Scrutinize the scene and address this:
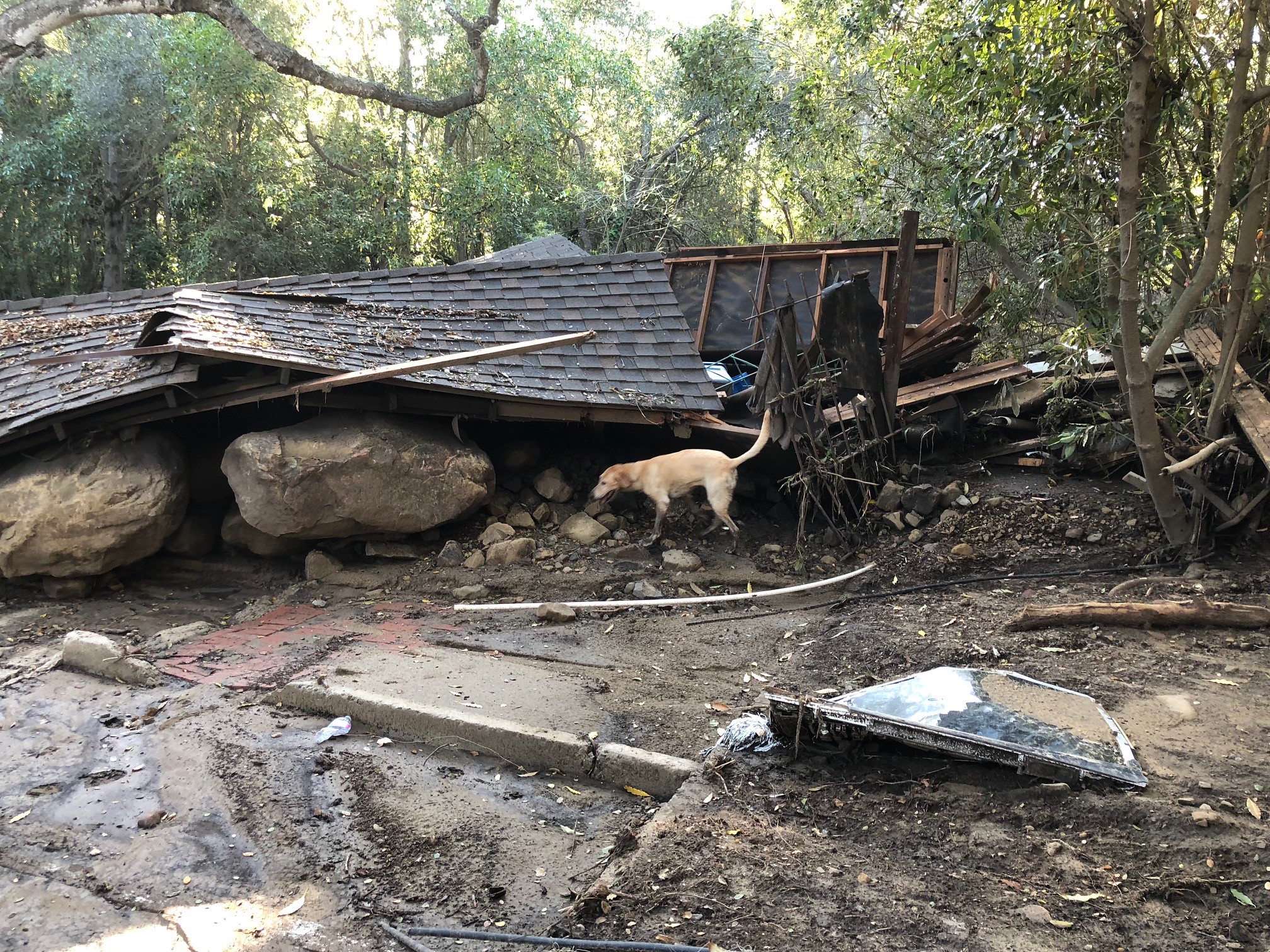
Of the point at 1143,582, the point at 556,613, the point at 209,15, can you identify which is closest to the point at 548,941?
the point at 556,613

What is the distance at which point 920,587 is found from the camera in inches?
279

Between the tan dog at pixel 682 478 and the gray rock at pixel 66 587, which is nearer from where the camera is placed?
the gray rock at pixel 66 587

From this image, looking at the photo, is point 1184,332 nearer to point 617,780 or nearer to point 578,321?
point 578,321

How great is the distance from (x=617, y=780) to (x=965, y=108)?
21.3ft

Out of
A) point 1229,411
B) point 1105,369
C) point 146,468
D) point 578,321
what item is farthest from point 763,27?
point 146,468

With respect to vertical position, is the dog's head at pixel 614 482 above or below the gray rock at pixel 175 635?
above

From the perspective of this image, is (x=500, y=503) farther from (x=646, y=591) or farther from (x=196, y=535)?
(x=196, y=535)

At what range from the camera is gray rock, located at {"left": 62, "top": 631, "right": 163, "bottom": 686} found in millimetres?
6234

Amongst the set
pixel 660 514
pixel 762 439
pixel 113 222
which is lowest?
pixel 660 514

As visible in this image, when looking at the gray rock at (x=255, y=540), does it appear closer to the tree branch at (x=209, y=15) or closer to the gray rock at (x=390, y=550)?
the gray rock at (x=390, y=550)

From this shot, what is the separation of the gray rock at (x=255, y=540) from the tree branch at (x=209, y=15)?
24.6 feet

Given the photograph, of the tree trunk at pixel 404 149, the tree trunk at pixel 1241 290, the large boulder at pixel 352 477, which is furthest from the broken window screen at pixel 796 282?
the tree trunk at pixel 404 149

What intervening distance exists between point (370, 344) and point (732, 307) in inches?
208

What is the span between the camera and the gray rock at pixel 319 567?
8.30 meters
